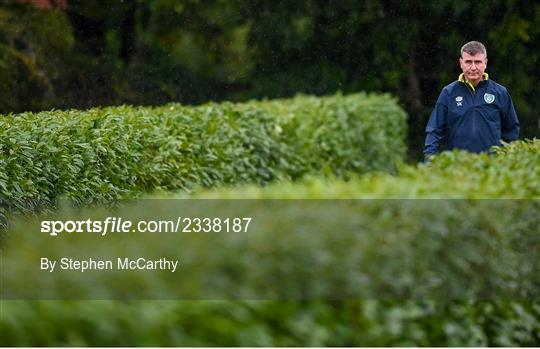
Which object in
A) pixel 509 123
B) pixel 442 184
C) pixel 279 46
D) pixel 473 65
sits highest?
pixel 279 46

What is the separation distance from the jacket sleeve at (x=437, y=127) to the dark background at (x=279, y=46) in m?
15.7

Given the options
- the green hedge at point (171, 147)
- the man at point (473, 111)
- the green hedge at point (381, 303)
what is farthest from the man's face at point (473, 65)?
the green hedge at point (381, 303)

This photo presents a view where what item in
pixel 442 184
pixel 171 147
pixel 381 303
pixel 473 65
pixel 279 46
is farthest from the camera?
pixel 279 46

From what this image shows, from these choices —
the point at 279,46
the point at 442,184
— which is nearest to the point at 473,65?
the point at 442,184

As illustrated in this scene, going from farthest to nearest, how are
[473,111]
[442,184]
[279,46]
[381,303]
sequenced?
[279,46]
[473,111]
[442,184]
[381,303]

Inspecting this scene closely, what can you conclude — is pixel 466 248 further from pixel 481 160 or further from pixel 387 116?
pixel 387 116

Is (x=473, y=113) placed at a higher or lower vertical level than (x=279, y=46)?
lower

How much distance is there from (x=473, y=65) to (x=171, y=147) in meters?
3.17

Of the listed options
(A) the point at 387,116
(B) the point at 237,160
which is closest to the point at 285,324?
(B) the point at 237,160

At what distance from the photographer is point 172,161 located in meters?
11.4

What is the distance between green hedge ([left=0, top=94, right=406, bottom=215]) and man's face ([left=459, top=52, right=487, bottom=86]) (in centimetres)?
138

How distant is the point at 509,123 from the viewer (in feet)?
32.6

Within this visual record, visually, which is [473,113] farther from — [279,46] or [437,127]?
[279,46]

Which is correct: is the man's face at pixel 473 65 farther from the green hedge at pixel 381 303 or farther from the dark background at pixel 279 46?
the dark background at pixel 279 46
